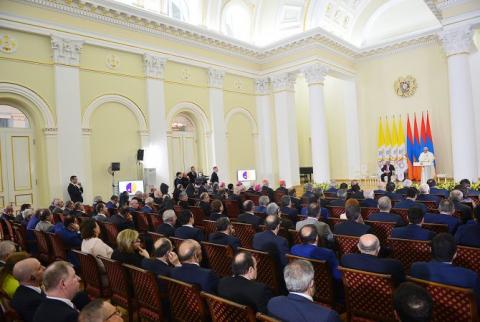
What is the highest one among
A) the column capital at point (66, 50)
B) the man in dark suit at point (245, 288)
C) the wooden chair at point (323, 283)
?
the column capital at point (66, 50)

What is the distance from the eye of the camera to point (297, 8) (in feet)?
50.6

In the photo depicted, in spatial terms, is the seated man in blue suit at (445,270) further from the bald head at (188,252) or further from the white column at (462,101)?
the white column at (462,101)

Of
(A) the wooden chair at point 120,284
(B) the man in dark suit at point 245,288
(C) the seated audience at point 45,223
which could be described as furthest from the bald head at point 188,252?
(C) the seated audience at point 45,223

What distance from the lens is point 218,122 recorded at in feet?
48.3

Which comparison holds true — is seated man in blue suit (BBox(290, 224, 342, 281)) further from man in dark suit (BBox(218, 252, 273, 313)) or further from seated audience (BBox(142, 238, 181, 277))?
seated audience (BBox(142, 238, 181, 277))

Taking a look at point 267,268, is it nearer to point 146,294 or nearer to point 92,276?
point 146,294

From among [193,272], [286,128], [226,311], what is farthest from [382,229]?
[286,128]

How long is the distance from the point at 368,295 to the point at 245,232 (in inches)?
96.2

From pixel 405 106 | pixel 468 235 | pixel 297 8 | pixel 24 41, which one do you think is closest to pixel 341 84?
pixel 405 106

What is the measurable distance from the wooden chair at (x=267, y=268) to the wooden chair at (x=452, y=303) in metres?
1.35

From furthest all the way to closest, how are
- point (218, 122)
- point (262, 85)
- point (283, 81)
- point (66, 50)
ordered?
point (262, 85) → point (283, 81) → point (218, 122) → point (66, 50)

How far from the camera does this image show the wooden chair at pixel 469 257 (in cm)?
326

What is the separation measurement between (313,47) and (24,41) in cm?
1020

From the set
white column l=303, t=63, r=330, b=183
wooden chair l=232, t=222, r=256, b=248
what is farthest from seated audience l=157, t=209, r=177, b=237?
white column l=303, t=63, r=330, b=183
